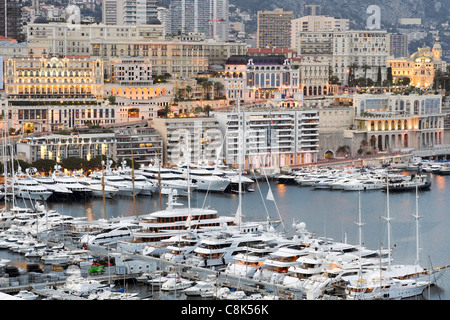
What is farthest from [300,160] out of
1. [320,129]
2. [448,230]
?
[448,230]

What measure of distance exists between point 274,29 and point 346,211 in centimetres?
4694

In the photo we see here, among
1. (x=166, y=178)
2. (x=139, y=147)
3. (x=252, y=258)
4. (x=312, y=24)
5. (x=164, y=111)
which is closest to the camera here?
(x=252, y=258)

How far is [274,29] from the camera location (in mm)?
69312

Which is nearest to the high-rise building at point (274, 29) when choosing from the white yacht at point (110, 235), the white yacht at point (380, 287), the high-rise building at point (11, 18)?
the high-rise building at point (11, 18)

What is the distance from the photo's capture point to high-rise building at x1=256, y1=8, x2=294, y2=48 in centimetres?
6831

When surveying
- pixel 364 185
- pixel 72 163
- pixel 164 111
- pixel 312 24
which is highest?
pixel 312 24

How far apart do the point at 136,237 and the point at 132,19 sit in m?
33.5

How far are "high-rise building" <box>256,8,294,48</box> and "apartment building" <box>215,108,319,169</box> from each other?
33.1m

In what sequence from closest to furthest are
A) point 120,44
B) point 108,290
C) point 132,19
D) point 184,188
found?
point 108,290 → point 184,188 → point 120,44 → point 132,19

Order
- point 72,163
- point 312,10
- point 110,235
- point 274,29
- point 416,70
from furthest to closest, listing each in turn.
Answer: point 312,10 → point 274,29 → point 416,70 → point 72,163 → point 110,235

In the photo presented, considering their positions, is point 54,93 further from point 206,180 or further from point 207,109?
point 206,180

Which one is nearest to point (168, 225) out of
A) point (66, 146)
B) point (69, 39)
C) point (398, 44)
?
point (66, 146)

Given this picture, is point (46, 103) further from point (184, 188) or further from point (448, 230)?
point (448, 230)

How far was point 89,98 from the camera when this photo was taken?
3762 cm
